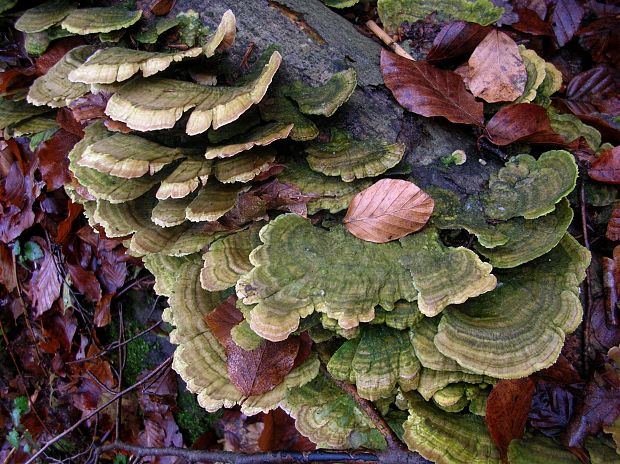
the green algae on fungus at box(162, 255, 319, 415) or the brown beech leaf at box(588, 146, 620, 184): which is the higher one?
the brown beech leaf at box(588, 146, 620, 184)

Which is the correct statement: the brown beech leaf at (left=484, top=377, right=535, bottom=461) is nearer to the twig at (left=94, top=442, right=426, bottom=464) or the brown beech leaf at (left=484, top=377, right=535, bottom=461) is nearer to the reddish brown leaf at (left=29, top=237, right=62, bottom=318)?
the twig at (left=94, top=442, right=426, bottom=464)

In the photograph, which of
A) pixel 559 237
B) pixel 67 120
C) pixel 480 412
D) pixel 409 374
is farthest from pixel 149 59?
pixel 480 412

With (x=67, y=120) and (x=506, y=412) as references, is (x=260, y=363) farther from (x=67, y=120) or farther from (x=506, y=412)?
(x=67, y=120)

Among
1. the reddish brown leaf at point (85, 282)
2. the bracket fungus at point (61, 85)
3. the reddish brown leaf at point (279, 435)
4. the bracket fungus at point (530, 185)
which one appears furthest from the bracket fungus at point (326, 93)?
the reddish brown leaf at point (85, 282)

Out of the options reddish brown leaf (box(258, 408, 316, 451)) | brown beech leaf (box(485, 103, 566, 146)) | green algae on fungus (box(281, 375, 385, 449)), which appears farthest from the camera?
reddish brown leaf (box(258, 408, 316, 451))

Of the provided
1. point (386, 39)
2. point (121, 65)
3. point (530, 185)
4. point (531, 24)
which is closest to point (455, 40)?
point (386, 39)

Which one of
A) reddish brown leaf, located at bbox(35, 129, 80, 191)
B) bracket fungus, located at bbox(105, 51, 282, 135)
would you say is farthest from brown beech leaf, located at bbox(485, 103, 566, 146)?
reddish brown leaf, located at bbox(35, 129, 80, 191)

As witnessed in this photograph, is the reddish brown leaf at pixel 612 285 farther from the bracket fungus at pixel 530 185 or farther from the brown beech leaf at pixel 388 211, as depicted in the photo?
the brown beech leaf at pixel 388 211
